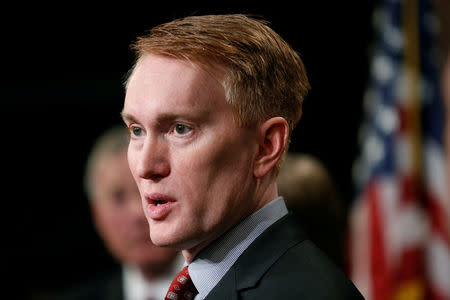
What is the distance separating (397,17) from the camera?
3.67 meters

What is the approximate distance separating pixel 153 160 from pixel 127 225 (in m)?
1.81

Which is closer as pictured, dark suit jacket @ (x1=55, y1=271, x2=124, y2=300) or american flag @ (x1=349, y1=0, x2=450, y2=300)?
dark suit jacket @ (x1=55, y1=271, x2=124, y2=300)

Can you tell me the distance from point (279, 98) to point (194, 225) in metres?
0.31

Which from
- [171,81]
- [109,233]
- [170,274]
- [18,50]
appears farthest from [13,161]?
[171,81]

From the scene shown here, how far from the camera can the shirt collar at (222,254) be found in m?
1.29

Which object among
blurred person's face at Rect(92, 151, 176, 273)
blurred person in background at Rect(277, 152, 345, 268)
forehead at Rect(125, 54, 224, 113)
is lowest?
blurred person's face at Rect(92, 151, 176, 273)

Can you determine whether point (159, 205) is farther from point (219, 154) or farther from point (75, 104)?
point (75, 104)

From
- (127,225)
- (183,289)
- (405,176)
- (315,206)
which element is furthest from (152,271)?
(183,289)

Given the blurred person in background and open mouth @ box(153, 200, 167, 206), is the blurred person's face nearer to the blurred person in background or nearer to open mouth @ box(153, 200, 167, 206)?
the blurred person in background

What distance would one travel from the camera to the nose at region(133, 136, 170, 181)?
48.9 inches

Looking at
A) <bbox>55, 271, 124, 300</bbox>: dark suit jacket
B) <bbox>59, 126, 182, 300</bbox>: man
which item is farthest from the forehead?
<bbox>55, 271, 124, 300</bbox>: dark suit jacket

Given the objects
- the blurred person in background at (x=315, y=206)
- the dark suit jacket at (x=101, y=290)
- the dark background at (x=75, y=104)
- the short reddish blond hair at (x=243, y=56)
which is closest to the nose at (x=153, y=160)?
the short reddish blond hair at (x=243, y=56)

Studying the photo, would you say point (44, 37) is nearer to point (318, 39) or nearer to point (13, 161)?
point (13, 161)

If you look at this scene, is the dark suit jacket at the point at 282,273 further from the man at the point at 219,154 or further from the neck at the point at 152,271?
the neck at the point at 152,271
